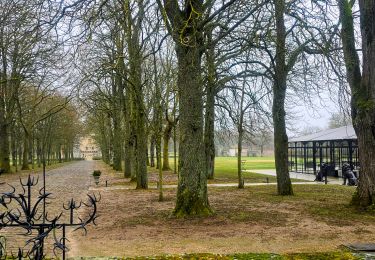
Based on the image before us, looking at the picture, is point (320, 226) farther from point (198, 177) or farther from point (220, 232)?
point (198, 177)

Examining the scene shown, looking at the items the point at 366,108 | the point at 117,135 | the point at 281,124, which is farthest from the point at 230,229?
the point at 117,135

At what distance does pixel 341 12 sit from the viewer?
1320 cm

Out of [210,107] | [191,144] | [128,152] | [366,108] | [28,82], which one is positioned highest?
[28,82]

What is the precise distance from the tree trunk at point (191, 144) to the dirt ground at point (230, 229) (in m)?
0.55

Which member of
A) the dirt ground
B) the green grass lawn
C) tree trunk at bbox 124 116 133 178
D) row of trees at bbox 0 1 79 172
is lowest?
the green grass lawn

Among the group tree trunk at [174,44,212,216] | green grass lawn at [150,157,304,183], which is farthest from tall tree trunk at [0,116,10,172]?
tree trunk at [174,44,212,216]

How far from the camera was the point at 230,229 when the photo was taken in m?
9.81

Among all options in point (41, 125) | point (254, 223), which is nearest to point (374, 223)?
point (254, 223)

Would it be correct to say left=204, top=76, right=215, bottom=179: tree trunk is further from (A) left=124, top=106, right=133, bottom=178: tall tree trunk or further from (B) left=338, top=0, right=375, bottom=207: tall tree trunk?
(B) left=338, top=0, right=375, bottom=207: tall tree trunk

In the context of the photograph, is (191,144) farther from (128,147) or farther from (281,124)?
(128,147)

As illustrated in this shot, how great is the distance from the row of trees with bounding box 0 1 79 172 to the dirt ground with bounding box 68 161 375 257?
2482 mm

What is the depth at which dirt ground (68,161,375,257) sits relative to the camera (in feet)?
26.5

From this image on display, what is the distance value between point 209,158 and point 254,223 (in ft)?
51.7

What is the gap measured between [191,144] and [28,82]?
24.6m
